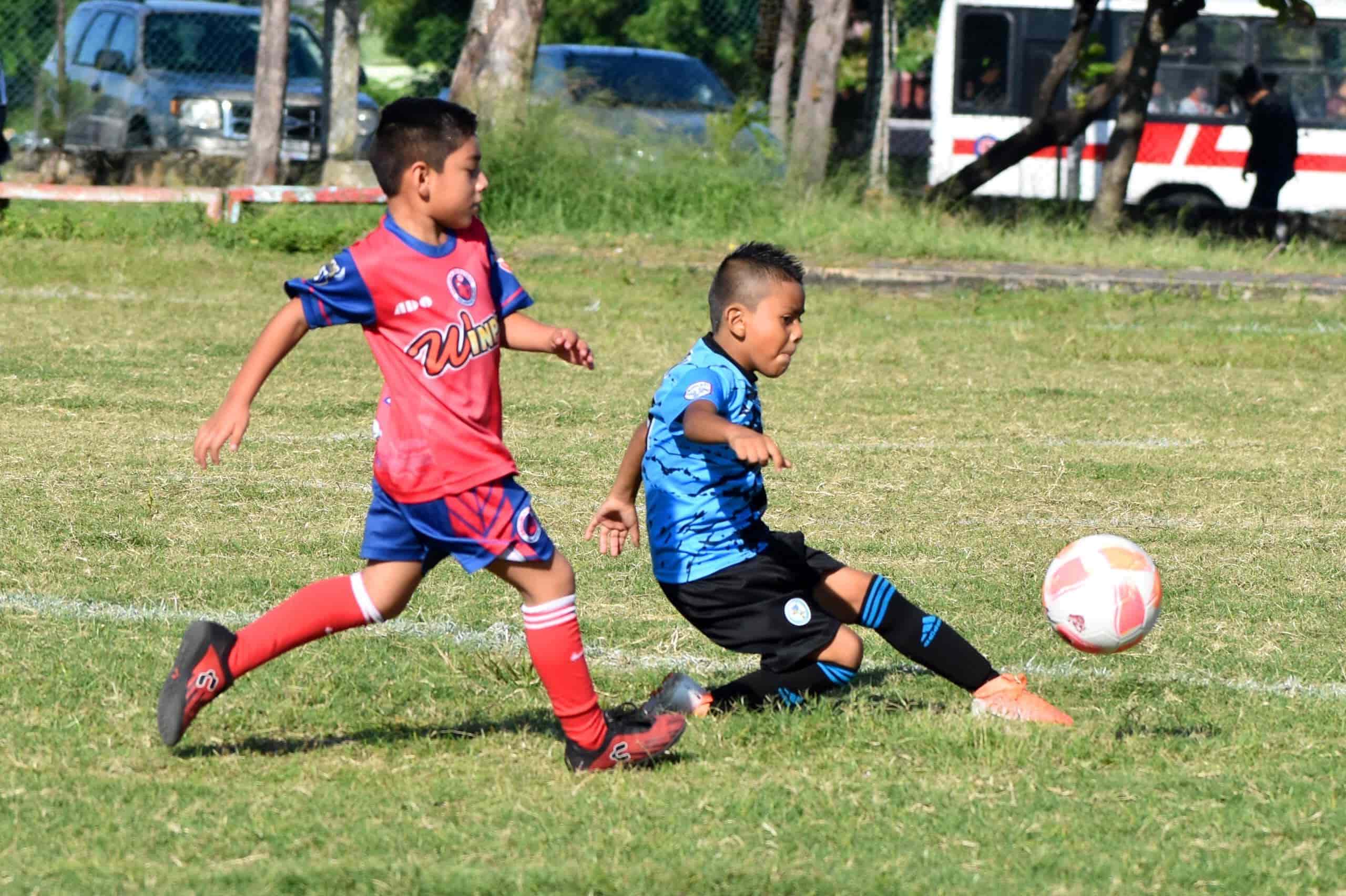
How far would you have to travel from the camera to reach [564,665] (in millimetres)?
3758

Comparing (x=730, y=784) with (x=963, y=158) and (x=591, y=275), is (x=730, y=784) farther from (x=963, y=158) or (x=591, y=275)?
(x=963, y=158)

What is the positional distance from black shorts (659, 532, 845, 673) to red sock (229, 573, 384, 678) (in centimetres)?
76

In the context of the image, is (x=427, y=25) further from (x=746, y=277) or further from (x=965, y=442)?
(x=746, y=277)

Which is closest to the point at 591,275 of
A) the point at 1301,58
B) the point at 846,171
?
the point at 846,171

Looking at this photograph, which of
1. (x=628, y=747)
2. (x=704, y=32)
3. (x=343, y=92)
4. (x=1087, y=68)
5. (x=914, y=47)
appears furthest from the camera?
(x=914, y=47)

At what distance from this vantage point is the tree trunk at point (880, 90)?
1973 cm

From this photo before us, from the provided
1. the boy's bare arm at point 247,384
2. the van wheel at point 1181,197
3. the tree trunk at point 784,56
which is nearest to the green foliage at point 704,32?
the tree trunk at point 784,56

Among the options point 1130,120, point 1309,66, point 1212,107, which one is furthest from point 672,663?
point 1309,66

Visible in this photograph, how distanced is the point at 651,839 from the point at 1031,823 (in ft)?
2.35

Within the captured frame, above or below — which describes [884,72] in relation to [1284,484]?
above

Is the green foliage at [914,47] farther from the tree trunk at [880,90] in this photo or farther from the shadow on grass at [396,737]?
the shadow on grass at [396,737]

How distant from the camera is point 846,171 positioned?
18.2m

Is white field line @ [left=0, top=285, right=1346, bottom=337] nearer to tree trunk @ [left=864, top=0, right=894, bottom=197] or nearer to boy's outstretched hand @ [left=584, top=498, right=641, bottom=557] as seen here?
tree trunk @ [left=864, top=0, right=894, bottom=197]

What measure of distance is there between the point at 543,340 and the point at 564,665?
0.66m
